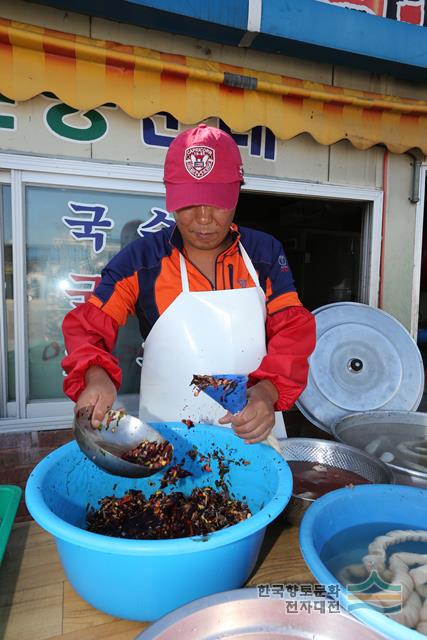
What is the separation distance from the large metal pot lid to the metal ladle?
2030mm

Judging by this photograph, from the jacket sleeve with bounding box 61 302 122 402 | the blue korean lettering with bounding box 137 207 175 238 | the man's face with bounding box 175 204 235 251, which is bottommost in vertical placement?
the jacket sleeve with bounding box 61 302 122 402

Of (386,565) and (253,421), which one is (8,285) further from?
(386,565)

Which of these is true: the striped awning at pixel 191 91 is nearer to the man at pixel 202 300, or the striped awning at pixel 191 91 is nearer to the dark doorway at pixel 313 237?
the man at pixel 202 300

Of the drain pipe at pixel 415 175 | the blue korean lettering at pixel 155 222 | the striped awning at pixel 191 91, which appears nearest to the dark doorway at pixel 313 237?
the drain pipe at pixel 415 175

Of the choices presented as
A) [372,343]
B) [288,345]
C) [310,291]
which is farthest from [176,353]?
[310,291]

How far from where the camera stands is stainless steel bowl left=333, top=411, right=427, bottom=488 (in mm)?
2064

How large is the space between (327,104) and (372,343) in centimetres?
219

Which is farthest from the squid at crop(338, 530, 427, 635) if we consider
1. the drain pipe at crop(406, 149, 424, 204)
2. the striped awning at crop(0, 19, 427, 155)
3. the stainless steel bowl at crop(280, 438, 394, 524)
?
the drain pipe at crop(406, 149, 424, 204)

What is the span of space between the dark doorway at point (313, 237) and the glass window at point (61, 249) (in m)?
4.31

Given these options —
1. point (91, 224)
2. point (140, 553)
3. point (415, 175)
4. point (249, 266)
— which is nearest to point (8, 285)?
point (91, 224)

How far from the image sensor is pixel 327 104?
384 centimetres

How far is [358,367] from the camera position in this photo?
127 inches

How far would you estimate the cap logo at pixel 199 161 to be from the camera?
1.49 meters

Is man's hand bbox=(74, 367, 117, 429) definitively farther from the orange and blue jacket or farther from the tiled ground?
the tiled ground
